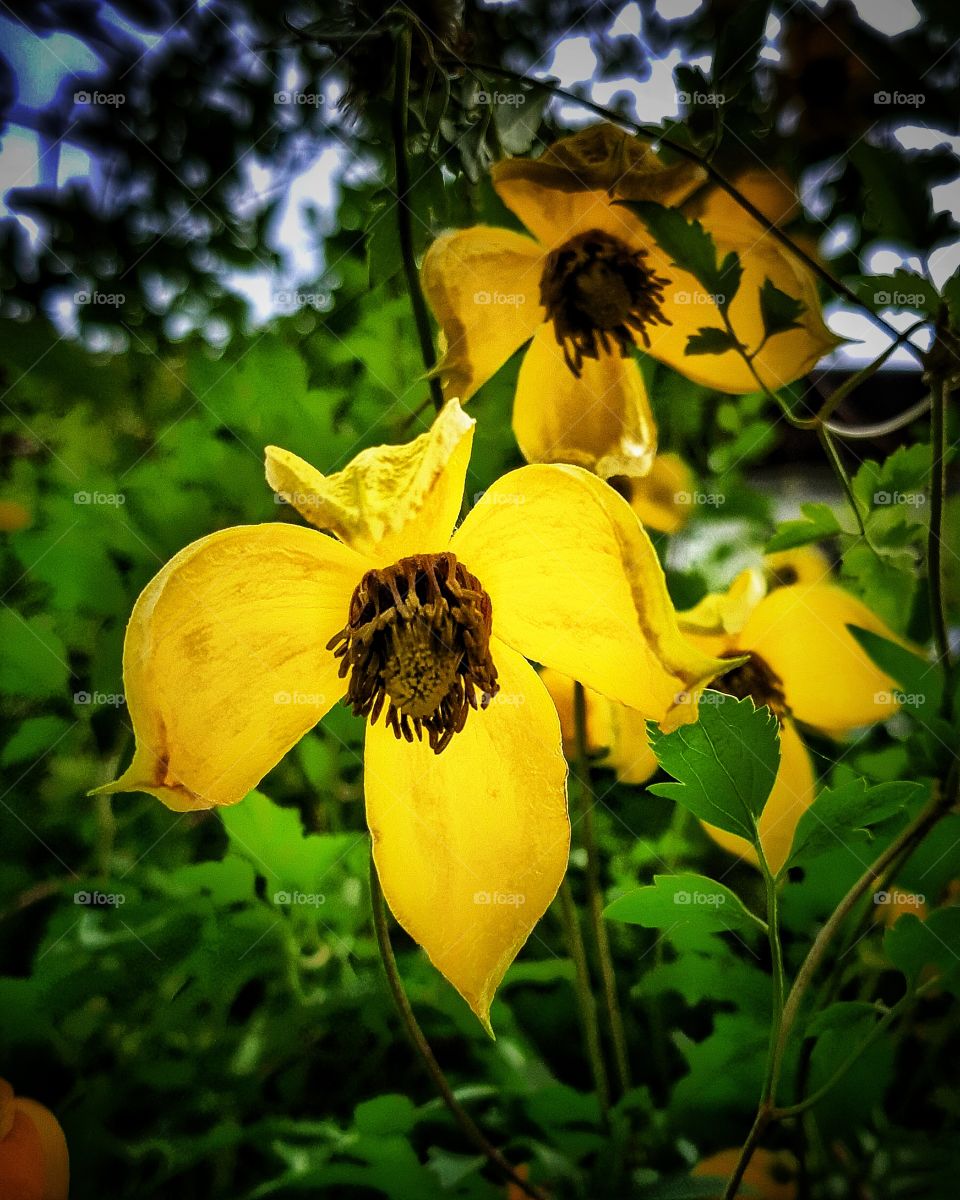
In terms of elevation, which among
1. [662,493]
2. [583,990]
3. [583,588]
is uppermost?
[662,493]

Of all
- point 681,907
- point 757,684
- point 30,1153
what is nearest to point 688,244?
point 757,684

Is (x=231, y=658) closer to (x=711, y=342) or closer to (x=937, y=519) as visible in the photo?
(x=711, y=342)

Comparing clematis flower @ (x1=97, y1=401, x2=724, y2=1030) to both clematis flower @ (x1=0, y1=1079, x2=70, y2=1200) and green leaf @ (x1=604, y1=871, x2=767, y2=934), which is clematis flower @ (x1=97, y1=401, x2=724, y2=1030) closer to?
green leaf @ (x1=604, y1=871, x2=767, y2=934)

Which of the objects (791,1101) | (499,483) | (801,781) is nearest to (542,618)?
(499,483)

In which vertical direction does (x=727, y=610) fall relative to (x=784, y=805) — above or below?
above

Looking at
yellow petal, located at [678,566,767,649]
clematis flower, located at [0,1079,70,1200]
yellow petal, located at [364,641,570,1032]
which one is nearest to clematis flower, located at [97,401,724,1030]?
yellow petal, located at [364,641,570,1032]

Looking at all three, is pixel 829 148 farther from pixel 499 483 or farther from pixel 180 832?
pixel 180 832
